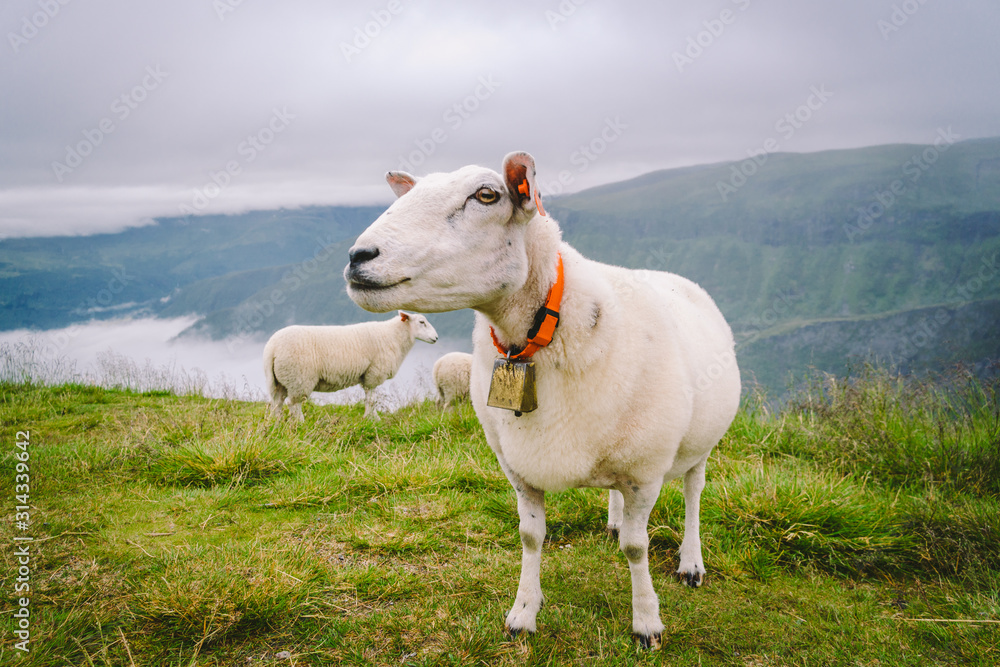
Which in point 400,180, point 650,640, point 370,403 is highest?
point 400,180

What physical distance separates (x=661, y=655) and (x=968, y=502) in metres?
2.81

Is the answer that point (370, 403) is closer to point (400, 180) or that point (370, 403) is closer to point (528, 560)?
point (528, 560)

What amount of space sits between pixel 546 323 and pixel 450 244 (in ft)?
1.85

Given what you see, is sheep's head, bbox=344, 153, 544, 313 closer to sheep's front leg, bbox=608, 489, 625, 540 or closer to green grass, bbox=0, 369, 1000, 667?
green grass, bbox=0, 369, 1000, 667

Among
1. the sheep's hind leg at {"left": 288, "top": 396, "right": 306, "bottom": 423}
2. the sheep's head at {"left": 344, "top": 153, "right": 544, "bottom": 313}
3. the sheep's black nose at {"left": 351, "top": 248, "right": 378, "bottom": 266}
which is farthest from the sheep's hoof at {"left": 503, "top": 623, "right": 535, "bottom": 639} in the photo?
the sheep's hind leg at {"left": 288, "top": 396, "right": 306, "bottom": 423}

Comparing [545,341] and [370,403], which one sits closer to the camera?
[545,341]

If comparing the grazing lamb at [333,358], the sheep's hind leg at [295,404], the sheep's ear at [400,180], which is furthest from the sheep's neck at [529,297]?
the sheep's hind leg at [295,404]

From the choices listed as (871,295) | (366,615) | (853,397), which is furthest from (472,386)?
(871,295)

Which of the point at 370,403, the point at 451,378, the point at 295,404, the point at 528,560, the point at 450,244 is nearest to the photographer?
the point at 450,244

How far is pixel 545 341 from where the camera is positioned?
2.32 meters

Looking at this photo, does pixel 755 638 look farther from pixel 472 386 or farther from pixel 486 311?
pixel 486 311

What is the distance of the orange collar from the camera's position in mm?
2307

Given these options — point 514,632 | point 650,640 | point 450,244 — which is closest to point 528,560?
point 514,632

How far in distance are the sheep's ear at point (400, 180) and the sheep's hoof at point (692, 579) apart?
294 cm
